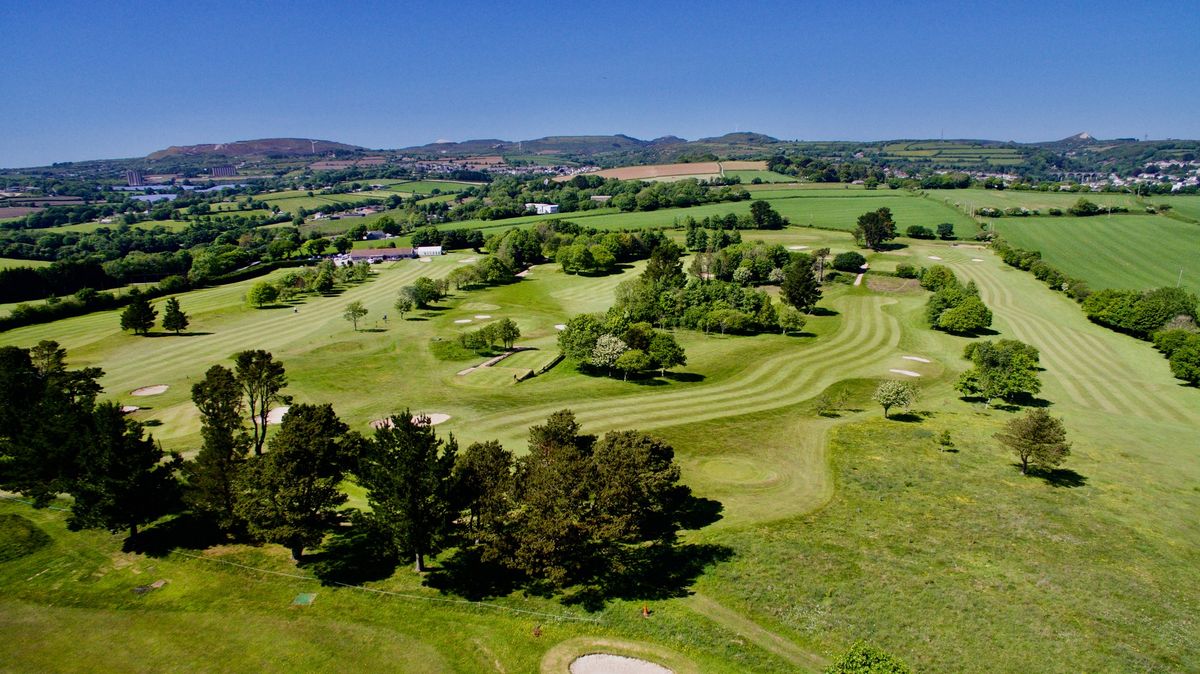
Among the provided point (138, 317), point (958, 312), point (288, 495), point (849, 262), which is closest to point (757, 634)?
point (288, 495)

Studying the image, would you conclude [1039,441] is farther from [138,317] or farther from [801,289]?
[138,317]

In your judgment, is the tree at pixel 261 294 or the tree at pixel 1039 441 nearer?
the tree at pixel 1039 441

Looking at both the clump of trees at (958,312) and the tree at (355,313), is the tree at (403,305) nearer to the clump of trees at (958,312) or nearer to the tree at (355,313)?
the tree at (355,313)

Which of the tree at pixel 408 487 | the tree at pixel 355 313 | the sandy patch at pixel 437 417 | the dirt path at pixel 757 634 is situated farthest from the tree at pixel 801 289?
the tree at pixel 408 487

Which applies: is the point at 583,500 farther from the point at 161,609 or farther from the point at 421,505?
the point at 161,609

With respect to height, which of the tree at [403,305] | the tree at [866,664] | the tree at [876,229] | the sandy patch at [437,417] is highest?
the tree at [876,229]

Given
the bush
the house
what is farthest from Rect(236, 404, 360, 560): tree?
the house
